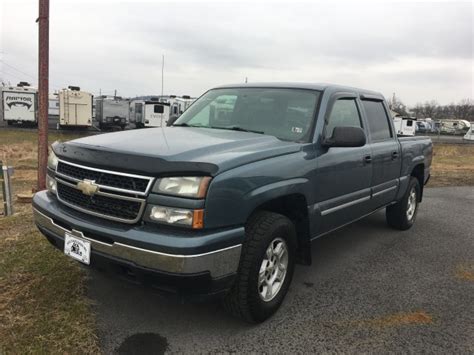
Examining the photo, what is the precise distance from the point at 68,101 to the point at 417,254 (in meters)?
28.4

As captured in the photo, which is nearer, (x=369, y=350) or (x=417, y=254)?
(x=369, y=350)

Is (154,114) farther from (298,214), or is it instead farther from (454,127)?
(454,127)

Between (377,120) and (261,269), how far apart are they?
113 inches

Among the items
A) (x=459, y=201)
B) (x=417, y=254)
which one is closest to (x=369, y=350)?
(x=417, y=254)

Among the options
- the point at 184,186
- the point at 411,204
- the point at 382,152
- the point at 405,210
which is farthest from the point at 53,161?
the point at 411,204

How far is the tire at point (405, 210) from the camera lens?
6.10 metres

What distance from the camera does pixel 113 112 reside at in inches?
1324

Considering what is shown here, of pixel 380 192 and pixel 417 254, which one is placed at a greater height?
pixel 380 192

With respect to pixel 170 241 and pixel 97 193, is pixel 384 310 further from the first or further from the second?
pixel 97 193

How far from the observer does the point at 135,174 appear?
2781 millimetres

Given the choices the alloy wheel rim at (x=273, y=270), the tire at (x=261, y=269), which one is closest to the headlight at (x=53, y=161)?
the tire at (x=261, y=269)

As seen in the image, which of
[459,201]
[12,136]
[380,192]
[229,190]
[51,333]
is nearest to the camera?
[229,190]

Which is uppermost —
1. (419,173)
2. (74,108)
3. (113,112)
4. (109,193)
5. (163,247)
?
(74,108)

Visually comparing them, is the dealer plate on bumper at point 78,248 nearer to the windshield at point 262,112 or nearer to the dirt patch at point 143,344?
the dirt patch at point 143,344
